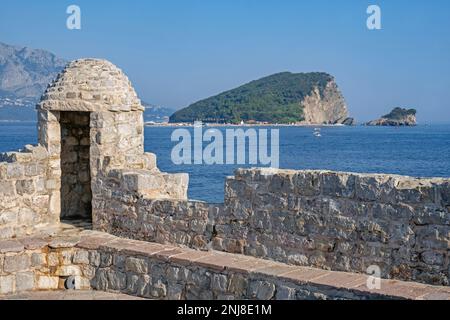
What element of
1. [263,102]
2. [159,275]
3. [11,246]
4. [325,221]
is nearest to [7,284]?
[11,246]

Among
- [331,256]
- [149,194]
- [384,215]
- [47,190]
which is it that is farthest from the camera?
[47,190]

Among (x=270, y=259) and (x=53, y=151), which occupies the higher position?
(x=53, y=151)

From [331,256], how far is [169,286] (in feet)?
5.97

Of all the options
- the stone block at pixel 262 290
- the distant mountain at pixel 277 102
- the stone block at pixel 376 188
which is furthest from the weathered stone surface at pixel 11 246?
the distant mountain at pixel 277 102

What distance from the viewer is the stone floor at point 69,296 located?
678cm

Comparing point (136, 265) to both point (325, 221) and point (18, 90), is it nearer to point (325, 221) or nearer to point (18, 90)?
point (325, 221)

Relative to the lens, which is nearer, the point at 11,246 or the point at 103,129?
the point at 11,246

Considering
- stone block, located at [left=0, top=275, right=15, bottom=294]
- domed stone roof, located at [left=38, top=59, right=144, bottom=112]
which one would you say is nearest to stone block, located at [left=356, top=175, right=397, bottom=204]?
domed stone roof, located at [left=38, top=59, right=144, bottom=112]

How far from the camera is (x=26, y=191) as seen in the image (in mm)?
7969

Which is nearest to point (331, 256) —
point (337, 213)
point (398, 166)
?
point (337, 213)

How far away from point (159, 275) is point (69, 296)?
1124 millimetres
